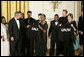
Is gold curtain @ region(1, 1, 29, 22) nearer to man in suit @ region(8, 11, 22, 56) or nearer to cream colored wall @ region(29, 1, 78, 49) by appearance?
cream colored wall @ region(29, 1, 78, 49)

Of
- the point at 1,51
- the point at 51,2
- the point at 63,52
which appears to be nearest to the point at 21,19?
the point at 1,51

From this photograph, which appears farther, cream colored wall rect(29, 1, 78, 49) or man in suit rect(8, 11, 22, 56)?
cream colored wall rect(29, 1, 78, 49)

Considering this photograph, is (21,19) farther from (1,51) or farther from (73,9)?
(73,9)

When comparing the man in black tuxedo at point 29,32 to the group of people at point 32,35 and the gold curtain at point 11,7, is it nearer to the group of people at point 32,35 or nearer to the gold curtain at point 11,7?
the group of people at point 32,35

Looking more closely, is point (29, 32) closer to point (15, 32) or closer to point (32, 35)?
point (32, 35)

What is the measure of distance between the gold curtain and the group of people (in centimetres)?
165

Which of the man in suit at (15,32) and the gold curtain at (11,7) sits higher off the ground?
the gold curtain at (11,7)

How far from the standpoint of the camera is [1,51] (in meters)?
6.33

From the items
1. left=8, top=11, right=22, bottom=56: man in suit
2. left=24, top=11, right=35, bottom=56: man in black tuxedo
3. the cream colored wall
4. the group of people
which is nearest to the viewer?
the group of people

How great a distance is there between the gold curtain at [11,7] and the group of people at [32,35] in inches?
65.0

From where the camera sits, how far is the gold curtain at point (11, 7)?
8.22m

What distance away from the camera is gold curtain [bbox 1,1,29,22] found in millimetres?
8219

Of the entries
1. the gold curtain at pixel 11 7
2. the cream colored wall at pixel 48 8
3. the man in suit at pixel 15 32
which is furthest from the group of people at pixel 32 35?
the gold curtain at pixel 11 7

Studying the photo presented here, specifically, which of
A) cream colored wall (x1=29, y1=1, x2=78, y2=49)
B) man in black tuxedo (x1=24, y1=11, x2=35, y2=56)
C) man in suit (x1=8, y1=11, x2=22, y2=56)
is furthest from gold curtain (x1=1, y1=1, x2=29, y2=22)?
man in suit (x1=8, y1=11, x2=22, y2=56)
